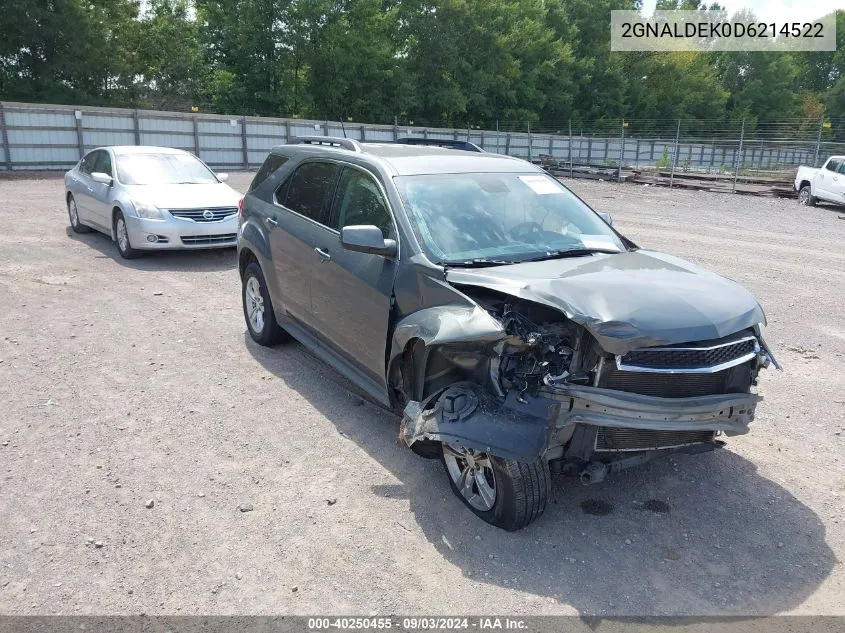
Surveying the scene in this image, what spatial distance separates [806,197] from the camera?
20828 millimetres

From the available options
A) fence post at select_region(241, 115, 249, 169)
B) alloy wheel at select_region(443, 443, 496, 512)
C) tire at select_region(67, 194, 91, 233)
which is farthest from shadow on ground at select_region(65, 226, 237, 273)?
fence post at select_region(241, 115, 249, 169)

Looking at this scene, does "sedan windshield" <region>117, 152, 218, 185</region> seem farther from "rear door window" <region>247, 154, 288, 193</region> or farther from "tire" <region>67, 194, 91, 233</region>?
"rear door window" <region>247, 154, 288, 193</region>

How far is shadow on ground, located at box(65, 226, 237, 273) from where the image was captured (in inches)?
385

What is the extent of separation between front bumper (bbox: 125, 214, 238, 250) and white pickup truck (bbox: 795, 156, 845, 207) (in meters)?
17.4

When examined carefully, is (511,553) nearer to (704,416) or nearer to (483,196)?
(704,416)

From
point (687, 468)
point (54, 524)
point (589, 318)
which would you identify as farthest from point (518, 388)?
point (54, 524)

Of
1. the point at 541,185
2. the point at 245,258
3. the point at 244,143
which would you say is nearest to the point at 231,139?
the point at 244,143

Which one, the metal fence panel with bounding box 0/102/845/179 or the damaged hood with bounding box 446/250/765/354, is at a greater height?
the metal fence panel with bounding box 0/102/845/179

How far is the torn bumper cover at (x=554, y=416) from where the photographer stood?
3.24 m

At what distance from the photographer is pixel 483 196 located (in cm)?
460

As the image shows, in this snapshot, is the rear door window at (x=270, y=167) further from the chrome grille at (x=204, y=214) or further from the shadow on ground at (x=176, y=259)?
the chrome grille at (x=204, y=214)

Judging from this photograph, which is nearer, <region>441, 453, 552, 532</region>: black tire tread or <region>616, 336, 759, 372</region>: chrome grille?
<region>616, 336, 759, 372</region>: chrome grille

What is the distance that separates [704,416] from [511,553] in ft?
3.94

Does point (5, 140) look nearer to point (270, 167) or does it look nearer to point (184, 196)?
point (184, 196)
